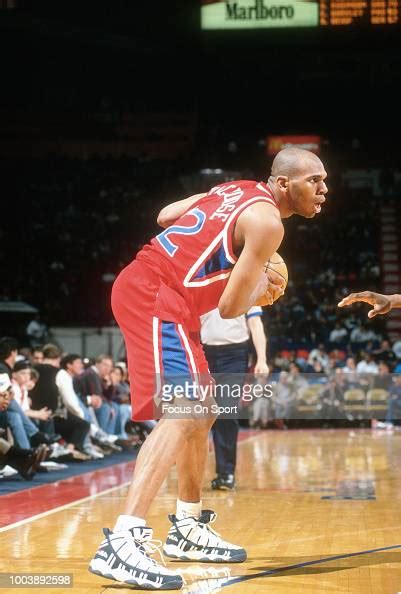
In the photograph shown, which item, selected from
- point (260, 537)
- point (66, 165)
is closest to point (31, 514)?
point (260, 537)

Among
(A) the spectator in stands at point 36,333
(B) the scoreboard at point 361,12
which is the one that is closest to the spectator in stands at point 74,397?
(A) the spectator in stands at point 36,333

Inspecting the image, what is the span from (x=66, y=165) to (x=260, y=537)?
21893 millimetres

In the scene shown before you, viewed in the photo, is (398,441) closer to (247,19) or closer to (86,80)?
(247,19)

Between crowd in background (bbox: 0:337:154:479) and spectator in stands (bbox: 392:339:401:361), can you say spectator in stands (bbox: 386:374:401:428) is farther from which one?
crowd in background (bbox: 0:337:154:479)

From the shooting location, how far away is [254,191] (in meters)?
3.65

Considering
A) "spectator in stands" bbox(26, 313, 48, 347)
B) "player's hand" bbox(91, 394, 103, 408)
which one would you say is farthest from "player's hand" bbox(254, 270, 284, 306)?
"spectator in stands" bbox(26, 313, 48, 347)

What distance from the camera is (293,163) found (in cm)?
370

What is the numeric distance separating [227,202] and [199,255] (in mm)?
227

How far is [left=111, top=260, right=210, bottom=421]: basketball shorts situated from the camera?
353 cm

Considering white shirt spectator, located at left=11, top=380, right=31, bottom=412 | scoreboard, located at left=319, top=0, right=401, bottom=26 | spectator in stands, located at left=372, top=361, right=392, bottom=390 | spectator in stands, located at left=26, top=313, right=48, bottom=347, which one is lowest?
spectator in stands, located at left=372, top=361, right=392, bottom=390

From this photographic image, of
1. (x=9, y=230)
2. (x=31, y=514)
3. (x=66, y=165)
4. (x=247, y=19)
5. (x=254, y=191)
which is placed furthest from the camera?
(x=66, y=165)

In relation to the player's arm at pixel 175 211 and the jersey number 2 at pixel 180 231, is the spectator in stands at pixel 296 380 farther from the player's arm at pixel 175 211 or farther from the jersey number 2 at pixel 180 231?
the jersey number 2 at pixel 180 231

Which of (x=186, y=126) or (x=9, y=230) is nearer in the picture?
(x=9, y=230)

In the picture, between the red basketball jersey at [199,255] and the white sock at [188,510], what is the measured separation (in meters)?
0.76
